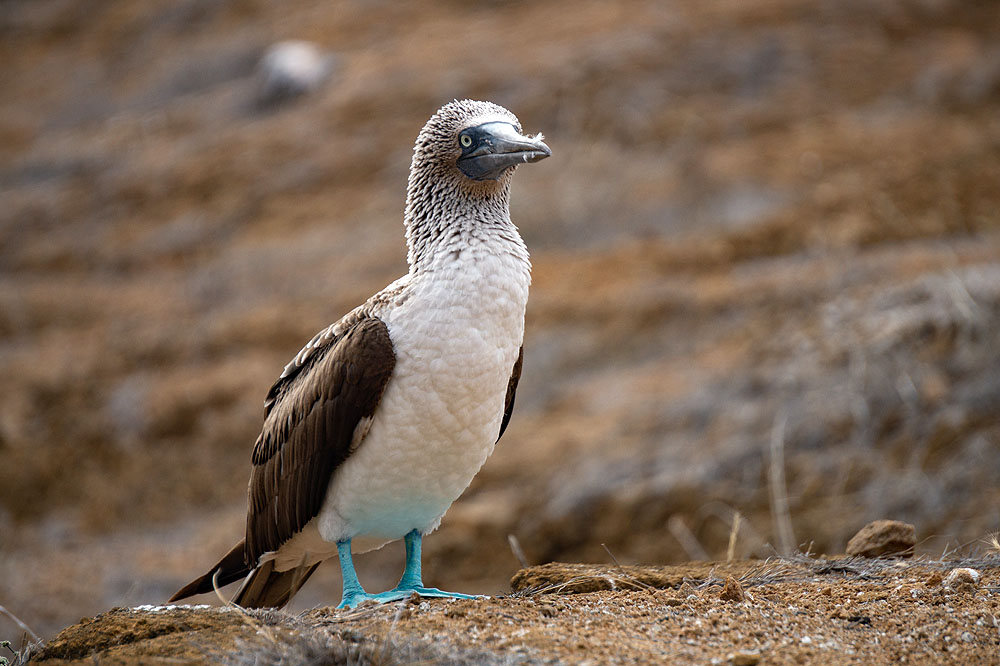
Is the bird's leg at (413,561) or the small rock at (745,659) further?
the bird's leg at (413,561)

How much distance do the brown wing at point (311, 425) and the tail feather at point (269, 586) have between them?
0.72 ft

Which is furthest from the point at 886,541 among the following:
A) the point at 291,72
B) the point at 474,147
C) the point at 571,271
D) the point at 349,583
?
the point at 291,72

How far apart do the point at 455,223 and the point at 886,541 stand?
2974mm

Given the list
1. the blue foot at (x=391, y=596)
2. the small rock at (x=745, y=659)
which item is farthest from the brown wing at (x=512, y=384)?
the small rock at (x=745, y=659)

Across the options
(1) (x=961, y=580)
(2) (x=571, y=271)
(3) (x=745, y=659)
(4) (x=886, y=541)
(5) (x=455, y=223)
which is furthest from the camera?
(2) (x=571, y=271)

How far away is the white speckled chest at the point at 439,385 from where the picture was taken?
4.84 metres

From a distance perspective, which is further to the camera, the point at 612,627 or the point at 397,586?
the point at 397,586

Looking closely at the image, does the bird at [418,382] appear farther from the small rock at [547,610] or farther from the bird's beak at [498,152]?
the small rock at [547,610]

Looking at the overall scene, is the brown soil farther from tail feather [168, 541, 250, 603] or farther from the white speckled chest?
tail feather [168, 541, 250, 603]

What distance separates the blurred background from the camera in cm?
1143

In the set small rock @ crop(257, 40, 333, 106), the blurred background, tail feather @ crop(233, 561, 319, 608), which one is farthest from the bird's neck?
small rock @ crop(257, 40, 333, 106)

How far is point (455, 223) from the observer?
5129mm

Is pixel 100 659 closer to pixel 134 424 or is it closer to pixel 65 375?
pixel 134 424

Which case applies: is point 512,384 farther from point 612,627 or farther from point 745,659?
point 745,659
